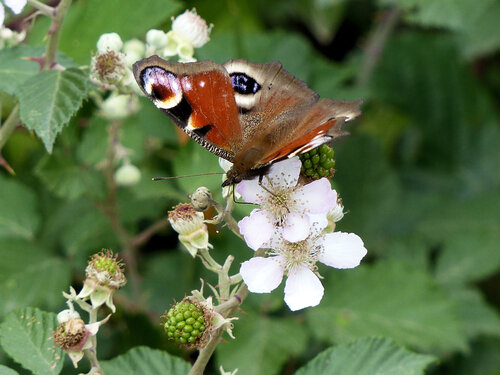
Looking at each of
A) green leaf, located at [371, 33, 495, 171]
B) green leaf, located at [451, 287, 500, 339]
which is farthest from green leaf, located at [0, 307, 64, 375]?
green leaf, located at [371, 33, 495, 171]

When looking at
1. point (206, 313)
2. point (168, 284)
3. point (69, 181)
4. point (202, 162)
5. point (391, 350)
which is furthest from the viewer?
point (168, 284)

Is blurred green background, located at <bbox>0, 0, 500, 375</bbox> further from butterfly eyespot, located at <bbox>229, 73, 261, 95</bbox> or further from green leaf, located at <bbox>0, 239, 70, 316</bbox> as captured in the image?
butterfly eyespot, located at <bbox>229, 73, 261, 95</bbox>

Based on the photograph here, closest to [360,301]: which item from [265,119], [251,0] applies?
[265,119]

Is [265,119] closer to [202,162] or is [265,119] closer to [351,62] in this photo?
[202,162]

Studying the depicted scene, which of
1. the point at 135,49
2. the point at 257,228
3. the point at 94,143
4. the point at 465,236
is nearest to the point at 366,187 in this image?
the point at 465,236

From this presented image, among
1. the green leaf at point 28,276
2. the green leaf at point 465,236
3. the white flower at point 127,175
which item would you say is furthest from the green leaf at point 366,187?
the green leaf at point 28,276

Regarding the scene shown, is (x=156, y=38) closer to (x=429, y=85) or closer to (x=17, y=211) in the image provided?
(x=17, y=211)
